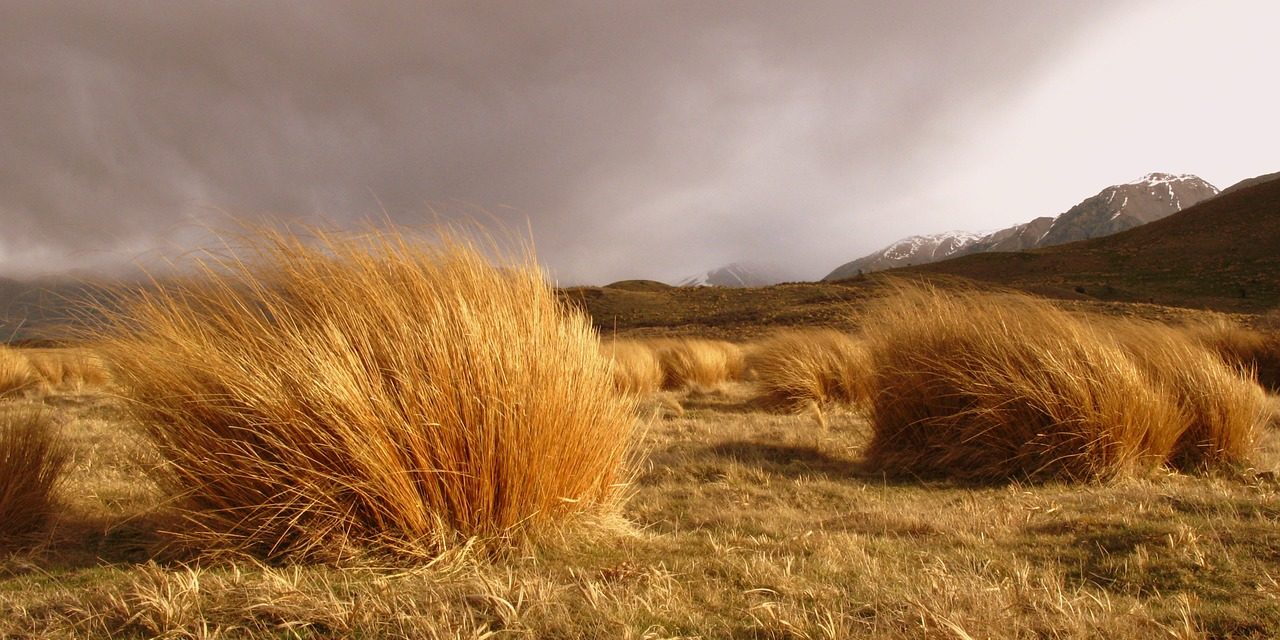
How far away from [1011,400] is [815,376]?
4402mm

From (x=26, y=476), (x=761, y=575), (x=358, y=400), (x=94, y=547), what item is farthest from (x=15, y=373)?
(x=761, y=575)

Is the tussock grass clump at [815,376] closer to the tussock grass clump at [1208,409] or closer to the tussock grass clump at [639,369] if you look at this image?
the tussock grass clump at [639,369]

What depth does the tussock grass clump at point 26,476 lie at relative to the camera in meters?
3.18

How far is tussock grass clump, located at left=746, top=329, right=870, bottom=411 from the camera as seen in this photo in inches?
351

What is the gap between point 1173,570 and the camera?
8.62 feet

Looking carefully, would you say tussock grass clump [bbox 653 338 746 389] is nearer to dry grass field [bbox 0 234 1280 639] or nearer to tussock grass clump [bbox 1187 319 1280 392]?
tussock grass clump [bbox 1187 319 1280 392]

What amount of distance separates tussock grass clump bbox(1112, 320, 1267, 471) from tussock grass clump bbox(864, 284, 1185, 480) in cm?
16

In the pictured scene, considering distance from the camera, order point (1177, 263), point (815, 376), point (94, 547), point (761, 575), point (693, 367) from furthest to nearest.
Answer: point (1177, 263)
point (693, 367)
point (815, 376)
point (94, 547)
point (761, 575)

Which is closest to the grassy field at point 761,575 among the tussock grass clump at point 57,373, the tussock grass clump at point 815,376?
the tussock grass clump at point 815,376

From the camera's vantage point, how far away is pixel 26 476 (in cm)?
332

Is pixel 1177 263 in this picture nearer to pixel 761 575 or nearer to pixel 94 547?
pixel 761 575

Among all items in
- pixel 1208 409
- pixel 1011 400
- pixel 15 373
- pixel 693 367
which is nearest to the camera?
pixel 1011 400

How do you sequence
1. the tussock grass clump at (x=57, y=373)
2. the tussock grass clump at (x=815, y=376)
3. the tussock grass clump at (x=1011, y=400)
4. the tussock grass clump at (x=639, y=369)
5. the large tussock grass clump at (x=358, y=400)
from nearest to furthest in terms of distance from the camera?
1. the large tussock grass clump at (x=358, y=400)
2. the tussock grass clump at (x=1011, y=400)
3. the tussock grass clump at (x=815, y=376)
4. the tussock grass clump at (x=639, y=369)
5. the tussock grass clump at (x=57, y=373)

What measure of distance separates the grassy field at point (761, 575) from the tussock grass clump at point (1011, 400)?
326 millimetres
